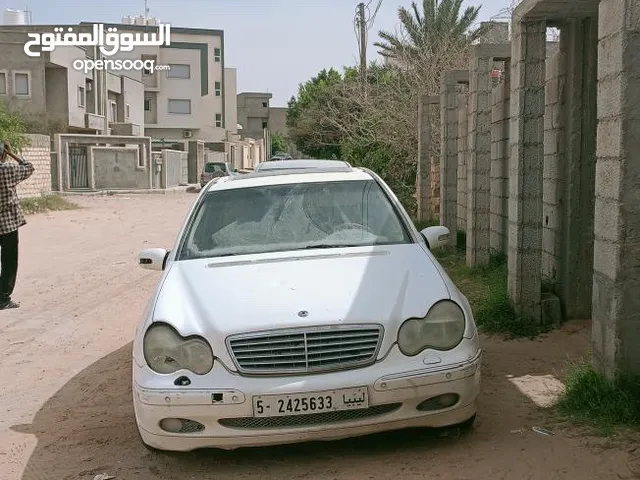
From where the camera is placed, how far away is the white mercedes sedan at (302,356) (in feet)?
13.3

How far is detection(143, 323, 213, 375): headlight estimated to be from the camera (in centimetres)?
415

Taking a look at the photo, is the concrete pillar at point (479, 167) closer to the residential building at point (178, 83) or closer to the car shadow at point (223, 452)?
the car shadow at point (223, 452)

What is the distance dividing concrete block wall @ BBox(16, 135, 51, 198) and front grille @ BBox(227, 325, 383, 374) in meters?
23.0

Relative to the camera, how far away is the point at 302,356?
4113mm

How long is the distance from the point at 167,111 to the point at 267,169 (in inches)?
2562

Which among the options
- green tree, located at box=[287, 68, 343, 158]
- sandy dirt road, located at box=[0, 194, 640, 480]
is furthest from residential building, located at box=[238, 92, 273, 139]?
sandy dirt road, located at box=[0, 194, 640, 480]

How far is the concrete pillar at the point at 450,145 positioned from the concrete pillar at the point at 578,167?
520cm

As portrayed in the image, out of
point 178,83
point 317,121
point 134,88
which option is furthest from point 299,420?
point 178,83

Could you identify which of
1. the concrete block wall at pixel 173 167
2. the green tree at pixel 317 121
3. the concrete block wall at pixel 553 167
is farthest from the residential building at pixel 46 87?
the concrete block wall at pixel 553 167

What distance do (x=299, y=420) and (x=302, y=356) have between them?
1.06 feet

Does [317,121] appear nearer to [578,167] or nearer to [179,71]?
[578,167]

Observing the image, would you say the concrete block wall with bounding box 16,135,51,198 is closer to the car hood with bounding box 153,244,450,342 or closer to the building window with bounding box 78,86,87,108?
the building window with bounding box 78,86,87,108

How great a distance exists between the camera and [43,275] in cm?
1259

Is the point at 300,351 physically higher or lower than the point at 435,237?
lower
